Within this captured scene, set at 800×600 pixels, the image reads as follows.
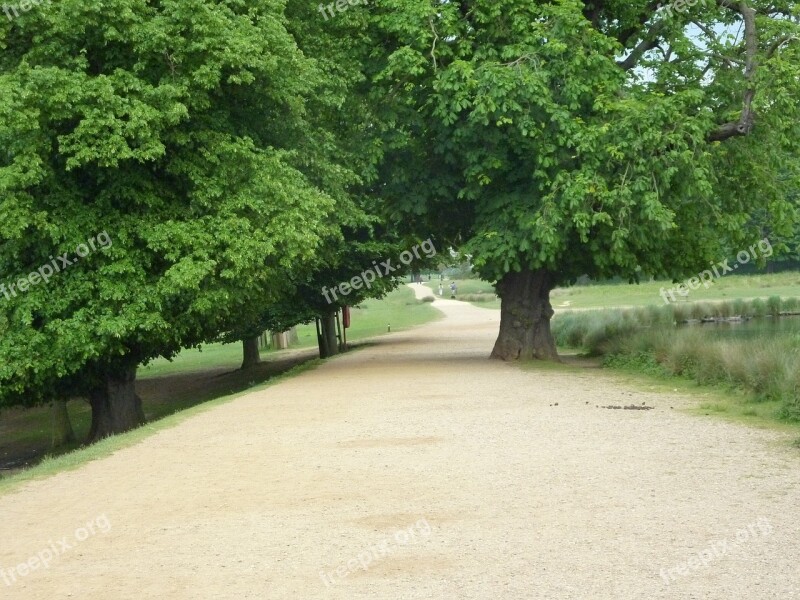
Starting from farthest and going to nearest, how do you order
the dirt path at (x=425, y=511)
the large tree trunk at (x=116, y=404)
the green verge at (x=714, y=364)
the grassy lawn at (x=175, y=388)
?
the grassy lawn at (x=175, y=388), the large tree trunk at (x=116, y=404), the green verge at (x=714, y=364), the dirt path at (x=425, y=511)

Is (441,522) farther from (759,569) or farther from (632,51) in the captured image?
(632,51)

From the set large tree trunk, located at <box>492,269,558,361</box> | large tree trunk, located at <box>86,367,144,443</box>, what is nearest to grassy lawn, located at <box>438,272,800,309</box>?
large tree trunk, located at <box>492,269,558,361</box>

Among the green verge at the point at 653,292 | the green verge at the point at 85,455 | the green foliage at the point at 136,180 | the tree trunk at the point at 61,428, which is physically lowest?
the green verge at the point at 653,292

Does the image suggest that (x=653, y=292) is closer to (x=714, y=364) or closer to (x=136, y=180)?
(x=714, y=364)

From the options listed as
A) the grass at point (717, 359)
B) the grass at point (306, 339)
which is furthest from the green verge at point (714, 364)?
the grass at point (306, 339)

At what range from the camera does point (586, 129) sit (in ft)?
71.5

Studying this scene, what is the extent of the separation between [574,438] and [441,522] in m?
4.74

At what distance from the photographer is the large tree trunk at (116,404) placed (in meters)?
23.0

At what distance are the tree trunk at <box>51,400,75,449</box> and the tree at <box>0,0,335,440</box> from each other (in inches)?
198

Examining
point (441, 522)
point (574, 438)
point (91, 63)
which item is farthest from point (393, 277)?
point (441, 522)

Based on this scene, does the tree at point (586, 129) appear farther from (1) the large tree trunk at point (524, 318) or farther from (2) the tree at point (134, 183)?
(2) the tree at point (134, 183)

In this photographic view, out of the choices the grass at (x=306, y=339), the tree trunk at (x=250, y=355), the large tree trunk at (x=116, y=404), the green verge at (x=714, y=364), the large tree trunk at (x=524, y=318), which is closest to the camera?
the green verge at (x=714, y=364)

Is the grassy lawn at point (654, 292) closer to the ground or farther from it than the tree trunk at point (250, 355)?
closer to the ground

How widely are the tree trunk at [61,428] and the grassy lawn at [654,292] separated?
36.1 meters
